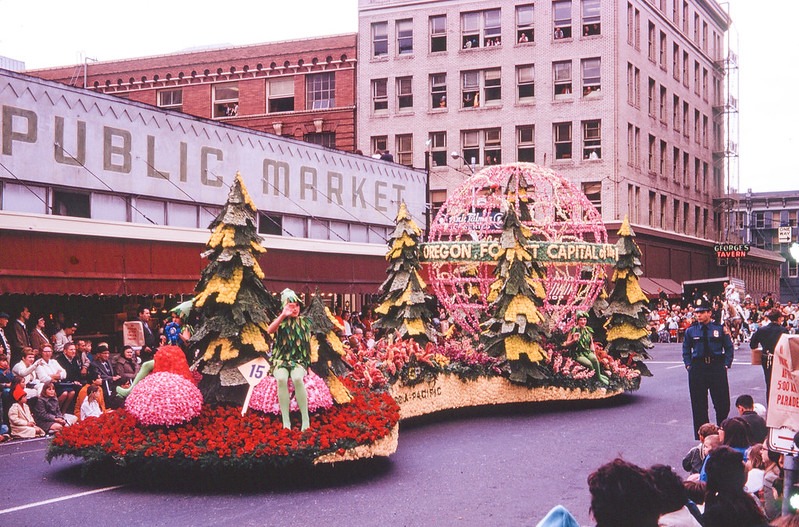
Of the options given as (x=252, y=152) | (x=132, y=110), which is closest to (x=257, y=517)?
(x=132, y=110)

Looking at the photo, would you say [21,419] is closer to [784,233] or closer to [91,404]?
[91,404]

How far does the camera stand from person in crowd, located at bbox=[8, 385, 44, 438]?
1422 centimetres

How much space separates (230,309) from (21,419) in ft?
16.0

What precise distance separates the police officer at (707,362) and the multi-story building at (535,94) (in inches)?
1232

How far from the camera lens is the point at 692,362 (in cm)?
1234

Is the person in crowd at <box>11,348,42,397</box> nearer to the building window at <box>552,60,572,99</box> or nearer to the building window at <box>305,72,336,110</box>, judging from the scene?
the building window at <box>305,72,336,110</box>

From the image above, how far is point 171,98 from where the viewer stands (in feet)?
154

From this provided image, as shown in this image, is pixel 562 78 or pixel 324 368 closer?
pixel 324 368

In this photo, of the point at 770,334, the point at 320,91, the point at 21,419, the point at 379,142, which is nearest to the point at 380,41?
the point at 320,91

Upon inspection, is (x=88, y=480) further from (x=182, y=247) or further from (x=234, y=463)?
(x=182, y=247)

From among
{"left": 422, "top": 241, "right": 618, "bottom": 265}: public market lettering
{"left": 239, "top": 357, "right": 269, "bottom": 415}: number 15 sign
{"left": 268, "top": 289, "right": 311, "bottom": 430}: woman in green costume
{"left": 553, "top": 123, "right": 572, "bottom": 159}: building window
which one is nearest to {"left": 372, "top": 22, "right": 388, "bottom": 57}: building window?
{"left": 553, "top": 123, "right": 572, "bottom": 159}: building window

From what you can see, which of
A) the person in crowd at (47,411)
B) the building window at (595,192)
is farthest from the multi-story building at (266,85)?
the person in crowd at (47,411)

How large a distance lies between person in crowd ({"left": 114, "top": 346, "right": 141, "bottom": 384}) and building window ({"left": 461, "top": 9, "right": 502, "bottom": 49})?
3250 cm

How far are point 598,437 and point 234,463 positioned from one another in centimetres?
623
